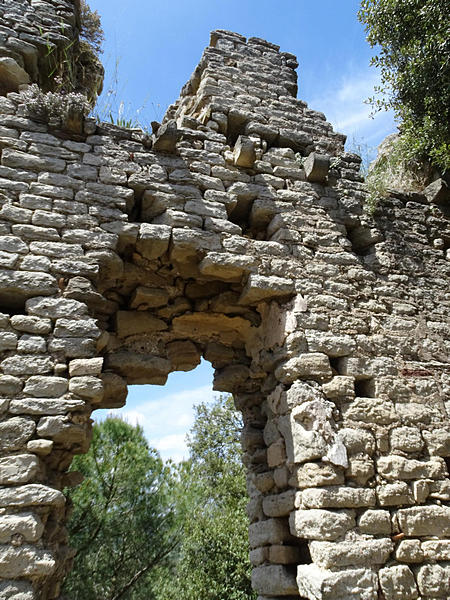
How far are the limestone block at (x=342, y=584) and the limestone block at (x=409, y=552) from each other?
26cm

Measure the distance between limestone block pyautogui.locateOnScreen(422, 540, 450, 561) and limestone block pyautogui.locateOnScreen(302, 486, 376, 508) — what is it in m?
0.47

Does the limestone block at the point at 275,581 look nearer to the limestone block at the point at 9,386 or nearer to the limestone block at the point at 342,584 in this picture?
the limestone block at the point at 342,584

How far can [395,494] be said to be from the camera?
3.37m

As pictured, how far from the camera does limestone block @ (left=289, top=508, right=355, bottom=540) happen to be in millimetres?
3090

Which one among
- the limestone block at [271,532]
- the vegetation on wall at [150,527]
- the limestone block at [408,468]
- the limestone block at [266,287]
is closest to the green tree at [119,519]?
the vegetation on wall at [150,527]

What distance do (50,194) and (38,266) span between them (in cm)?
61

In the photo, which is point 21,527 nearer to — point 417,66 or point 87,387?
point 87,387

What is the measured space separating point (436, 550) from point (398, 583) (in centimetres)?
41

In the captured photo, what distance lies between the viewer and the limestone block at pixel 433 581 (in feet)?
10.2

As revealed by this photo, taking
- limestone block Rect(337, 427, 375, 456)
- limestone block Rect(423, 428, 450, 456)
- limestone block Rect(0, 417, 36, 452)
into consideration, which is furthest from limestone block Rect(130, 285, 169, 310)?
limestone block Rect(423, 428, 450, 456)

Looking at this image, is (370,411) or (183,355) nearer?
(370,411)

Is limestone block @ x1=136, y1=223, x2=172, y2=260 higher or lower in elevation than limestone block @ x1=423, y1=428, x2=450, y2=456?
higher

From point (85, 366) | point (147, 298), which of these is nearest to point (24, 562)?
point (85, 366)

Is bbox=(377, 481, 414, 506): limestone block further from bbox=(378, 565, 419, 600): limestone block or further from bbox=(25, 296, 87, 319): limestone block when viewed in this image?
bbox=(25, 296, 87, 319): limestone block
